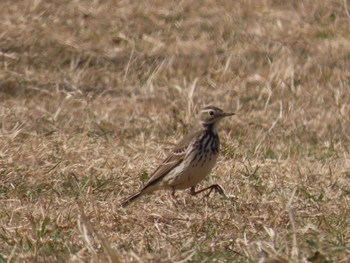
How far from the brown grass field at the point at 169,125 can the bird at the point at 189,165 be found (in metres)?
0.12

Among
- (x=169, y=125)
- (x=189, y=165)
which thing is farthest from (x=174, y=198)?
(x=169, y=125)

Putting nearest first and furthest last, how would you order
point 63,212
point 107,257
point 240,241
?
point 107,257 < point 240,241 < point 63,212

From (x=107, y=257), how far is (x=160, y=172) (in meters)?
2.56

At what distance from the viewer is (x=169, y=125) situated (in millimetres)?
11117

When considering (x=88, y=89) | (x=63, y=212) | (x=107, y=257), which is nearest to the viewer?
(x=107, y=257)

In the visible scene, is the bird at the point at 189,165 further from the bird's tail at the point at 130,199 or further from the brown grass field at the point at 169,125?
the brown grass field at the point at 169,125

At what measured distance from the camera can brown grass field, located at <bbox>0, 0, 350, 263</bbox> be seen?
7301mm

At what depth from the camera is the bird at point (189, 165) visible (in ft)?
28.8

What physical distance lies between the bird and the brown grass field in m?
0.12

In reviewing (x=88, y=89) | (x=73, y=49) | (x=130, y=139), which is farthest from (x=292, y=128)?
(x=73, y=49)

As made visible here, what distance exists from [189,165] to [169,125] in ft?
7.41

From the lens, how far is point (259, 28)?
14836mm

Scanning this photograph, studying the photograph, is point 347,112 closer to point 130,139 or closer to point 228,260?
point 130,139

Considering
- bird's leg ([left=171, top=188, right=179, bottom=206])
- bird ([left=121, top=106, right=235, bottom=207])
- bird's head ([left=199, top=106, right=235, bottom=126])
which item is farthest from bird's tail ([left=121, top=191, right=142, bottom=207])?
bird's head ([left=199, top=106, right=235, bottom=126])
